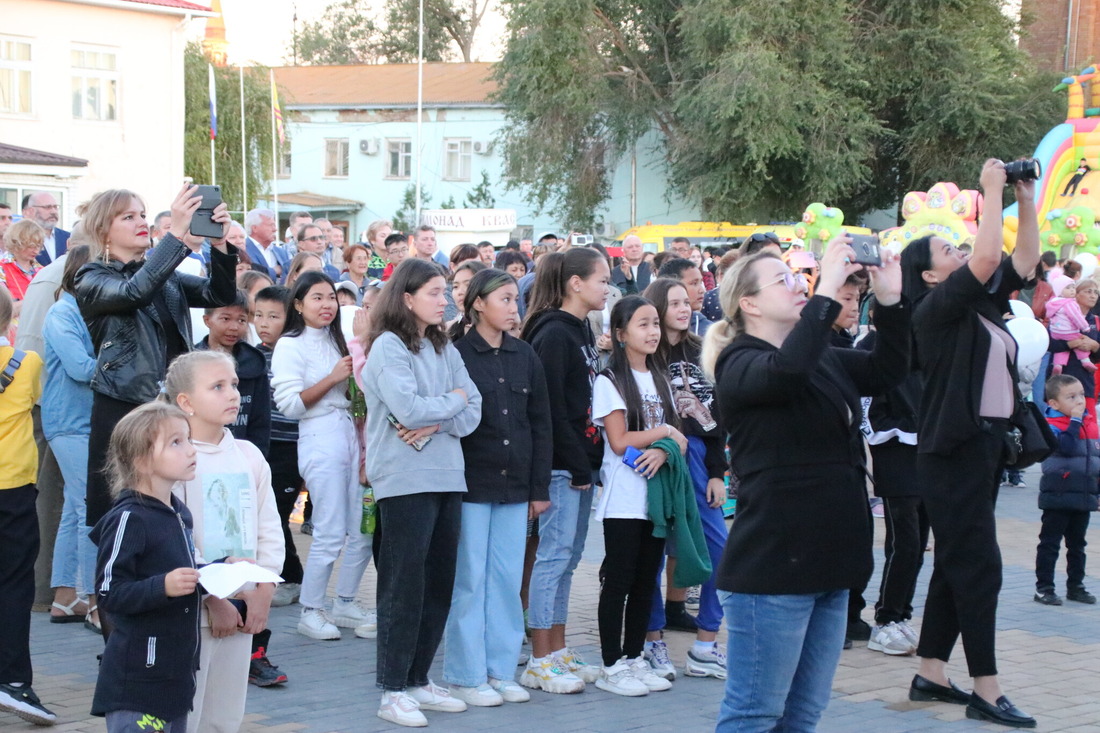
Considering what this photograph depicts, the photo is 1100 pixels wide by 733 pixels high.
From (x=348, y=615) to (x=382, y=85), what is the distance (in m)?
48.5

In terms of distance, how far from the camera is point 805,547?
12.3 feet

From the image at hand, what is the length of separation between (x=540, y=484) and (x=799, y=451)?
2129mm

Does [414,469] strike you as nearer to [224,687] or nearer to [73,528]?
[224,687]

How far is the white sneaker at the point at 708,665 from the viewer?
20.0 ft

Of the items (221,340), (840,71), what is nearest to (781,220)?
(840,71)

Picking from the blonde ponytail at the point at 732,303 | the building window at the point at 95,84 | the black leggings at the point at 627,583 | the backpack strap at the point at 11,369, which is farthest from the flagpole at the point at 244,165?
the blonde ponytail at the point at 732,303

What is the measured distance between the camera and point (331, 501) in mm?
6707

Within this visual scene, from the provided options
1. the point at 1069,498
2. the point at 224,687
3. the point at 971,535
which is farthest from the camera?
the point at 1069,498

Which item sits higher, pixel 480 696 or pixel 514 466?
pixel 514 466

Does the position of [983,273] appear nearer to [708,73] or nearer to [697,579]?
[697,579]

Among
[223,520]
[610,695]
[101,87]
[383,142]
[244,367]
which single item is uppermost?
[383,142]

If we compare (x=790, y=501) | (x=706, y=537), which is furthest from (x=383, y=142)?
(x=790, y=501)

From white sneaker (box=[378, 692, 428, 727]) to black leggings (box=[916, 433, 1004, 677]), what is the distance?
94.9 inches

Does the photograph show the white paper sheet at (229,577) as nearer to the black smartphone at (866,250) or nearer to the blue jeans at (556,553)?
the blue jeans at (556,553)
